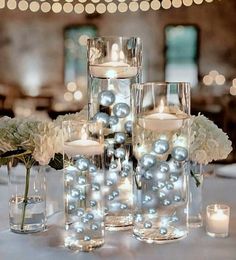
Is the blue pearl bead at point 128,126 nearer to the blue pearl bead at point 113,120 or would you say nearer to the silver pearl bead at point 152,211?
the blue pearl bead at point 113,120

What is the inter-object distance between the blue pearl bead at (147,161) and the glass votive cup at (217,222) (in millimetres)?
157

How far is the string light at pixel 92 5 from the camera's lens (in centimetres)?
441

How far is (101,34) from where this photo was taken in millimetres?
4555

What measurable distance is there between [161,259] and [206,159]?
0.85 ft

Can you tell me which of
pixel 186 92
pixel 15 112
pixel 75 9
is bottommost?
pixel 15 112

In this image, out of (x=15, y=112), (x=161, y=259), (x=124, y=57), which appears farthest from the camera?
(x=15, y=112)

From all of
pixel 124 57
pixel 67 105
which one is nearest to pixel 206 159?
pixel 124 57

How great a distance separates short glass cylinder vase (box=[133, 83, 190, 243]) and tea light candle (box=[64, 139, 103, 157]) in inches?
3.1

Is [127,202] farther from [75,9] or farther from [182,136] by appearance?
[75,9]

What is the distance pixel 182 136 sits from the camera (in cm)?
108

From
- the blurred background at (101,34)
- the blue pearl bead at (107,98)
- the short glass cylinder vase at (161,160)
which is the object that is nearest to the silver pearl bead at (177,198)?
the short glass cylinder vase at (161,160)

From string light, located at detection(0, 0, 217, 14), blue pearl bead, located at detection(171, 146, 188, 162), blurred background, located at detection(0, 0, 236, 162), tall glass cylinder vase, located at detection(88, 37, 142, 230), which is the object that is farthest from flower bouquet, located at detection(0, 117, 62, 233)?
string light, located at detection(0, 0, 217, 14)

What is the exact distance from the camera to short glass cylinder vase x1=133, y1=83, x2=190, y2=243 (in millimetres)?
1071

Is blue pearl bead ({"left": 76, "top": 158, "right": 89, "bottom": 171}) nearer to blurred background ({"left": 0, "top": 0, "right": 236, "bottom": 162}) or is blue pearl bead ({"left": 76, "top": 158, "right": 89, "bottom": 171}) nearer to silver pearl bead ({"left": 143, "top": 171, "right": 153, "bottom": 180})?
silver pearl bead ({"left": 143, "top": 171, "right": 153, "bottom": 180})
